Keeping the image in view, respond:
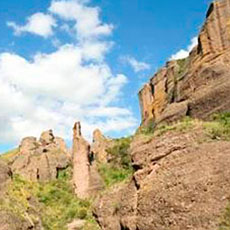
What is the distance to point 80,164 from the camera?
6269cm

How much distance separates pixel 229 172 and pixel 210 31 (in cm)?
1733

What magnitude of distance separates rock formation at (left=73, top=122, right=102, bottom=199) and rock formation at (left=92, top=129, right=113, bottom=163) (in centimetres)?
696

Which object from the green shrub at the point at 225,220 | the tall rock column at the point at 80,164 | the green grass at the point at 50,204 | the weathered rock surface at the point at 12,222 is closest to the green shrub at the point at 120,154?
the tall rock column at the point at 80,164

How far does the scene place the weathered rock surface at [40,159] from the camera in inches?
2768

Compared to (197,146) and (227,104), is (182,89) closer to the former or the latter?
(227,104)

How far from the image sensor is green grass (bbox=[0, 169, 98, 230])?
41.2 metres

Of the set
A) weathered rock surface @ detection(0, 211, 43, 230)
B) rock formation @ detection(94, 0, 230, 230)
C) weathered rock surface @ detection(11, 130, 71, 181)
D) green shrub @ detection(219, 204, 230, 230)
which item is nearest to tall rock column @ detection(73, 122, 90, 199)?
weathered rock surface @ detection(11, 130, 71, 181)

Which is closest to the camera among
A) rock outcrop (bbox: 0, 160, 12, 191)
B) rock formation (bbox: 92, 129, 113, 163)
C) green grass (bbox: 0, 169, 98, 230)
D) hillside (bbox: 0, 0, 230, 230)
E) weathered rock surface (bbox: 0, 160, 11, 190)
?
hillside (bbox: 0, 0, 230, 230)

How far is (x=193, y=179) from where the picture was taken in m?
25.0

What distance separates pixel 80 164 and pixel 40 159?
11.7 m

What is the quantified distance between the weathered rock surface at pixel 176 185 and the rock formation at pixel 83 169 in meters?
27.3

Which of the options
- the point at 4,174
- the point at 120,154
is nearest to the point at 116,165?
the point at 120,154

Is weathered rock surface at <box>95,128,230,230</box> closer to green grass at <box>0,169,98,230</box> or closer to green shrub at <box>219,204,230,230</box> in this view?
green shrub at <box>219,204,230,230</box>

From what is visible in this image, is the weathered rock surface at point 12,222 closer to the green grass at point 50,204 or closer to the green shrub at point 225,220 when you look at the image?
the green grass at point 50,204
